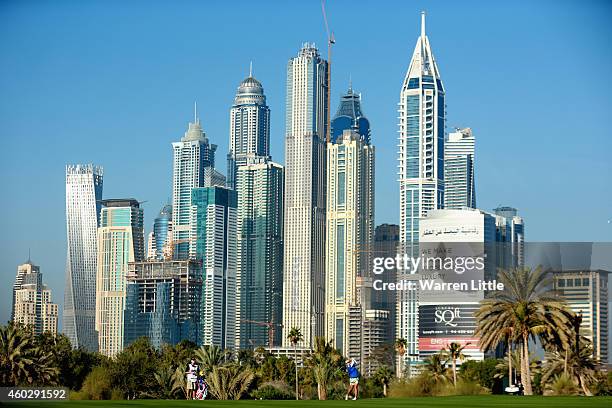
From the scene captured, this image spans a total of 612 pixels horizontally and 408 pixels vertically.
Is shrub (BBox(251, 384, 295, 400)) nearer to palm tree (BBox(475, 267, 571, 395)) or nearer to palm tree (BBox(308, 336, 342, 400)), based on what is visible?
palm tree (BBox(308, 336, 342, 400))

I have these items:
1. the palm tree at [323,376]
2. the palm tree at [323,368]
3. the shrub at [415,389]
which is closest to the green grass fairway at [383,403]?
the shrub at [415,389]

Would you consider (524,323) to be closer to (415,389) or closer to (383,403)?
(415,389)

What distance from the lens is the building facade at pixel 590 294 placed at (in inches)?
6777

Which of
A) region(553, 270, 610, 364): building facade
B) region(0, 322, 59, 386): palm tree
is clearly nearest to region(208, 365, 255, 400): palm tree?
region(0, 322, 59, 386): palm tree

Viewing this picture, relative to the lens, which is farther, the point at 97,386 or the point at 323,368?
the point at 323,368

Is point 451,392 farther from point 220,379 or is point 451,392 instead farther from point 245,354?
point 245,354

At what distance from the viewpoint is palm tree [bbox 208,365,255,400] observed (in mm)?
80062

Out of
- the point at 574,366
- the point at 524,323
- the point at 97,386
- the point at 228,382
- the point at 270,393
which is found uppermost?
the point at 524,323

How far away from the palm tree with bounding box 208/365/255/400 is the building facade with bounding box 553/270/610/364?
91.2m

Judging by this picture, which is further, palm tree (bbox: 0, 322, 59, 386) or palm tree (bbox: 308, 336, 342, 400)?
palm tree (bbox: 308, 336, 342, 400)

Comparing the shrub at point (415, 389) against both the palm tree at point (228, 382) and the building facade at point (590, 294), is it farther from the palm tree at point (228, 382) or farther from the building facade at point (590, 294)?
the building facade at point (590, 294)

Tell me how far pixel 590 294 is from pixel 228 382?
4047 inches

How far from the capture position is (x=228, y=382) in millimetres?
85188

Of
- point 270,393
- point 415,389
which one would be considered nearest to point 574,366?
point 415,389
